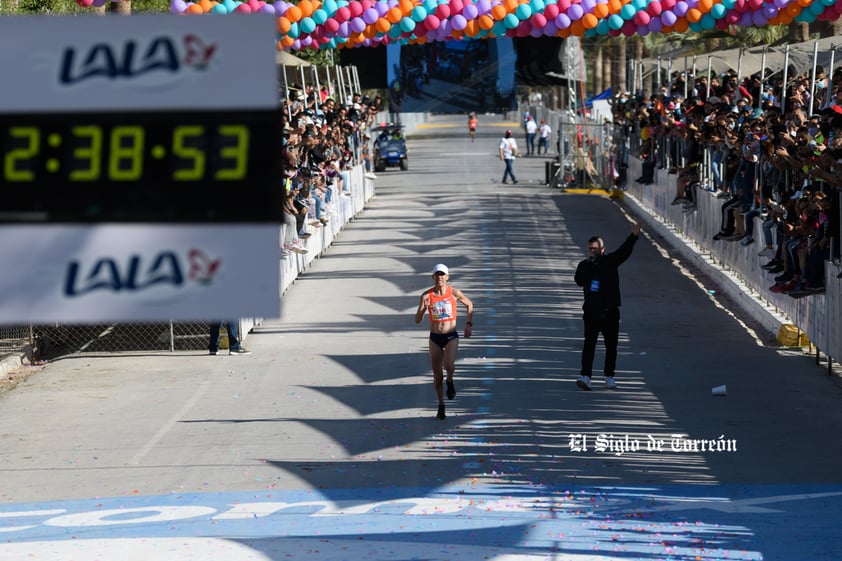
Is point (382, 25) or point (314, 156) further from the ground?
point (382, 25)

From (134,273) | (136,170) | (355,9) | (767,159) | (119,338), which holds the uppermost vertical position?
(355,9)

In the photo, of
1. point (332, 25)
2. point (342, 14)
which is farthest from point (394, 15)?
point (332, 25)

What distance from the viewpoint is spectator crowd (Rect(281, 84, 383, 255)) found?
28672 mm

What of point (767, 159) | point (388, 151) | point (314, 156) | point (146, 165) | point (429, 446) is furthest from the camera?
point (388, 151)

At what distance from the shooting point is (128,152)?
18.6 ft

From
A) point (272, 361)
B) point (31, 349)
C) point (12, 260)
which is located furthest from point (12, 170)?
point (31, 349)

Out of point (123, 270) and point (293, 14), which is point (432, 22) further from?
point (123, 270)

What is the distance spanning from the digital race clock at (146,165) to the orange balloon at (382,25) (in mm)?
22258

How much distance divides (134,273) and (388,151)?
5856 centimetres

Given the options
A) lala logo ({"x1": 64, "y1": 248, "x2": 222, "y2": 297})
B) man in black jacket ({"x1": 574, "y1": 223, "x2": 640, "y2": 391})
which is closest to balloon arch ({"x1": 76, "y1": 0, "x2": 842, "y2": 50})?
man in black jacket ({"x1": 574, "y1": 223, "x2": 640, "y2": 391})

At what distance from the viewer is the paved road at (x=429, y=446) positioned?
1334 cm

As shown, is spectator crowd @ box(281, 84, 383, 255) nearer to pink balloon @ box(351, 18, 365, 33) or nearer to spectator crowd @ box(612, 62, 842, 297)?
pink balloon @ box(351, 18, 365, 33)

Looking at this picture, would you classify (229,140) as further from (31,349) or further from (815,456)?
(31,349)

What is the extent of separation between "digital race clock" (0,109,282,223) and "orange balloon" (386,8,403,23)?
22.1 meters
